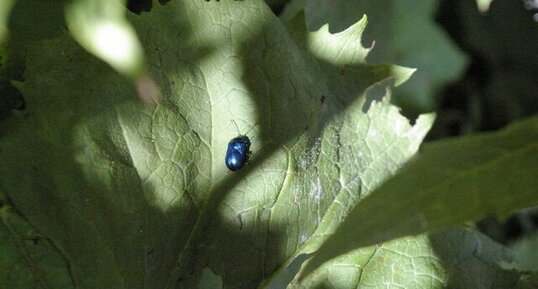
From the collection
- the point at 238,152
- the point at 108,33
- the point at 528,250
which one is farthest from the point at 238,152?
the point at 528,250

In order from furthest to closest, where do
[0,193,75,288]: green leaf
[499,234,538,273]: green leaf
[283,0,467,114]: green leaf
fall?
[499,234,538,273]: green leaf < [283,0,467,114]: green leaf < [0,193,75,288]: green leaf

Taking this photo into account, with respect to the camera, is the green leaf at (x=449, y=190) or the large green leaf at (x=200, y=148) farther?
the large green leaf at (x=200, y=148)

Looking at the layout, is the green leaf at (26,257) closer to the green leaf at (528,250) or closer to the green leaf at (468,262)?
the green leaf at (468,262)

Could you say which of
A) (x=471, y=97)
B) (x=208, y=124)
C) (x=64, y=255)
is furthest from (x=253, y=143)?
(x=471, y=97)

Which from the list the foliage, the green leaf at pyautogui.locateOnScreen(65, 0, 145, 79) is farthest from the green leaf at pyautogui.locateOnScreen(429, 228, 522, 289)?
the green leaf at pyautogui.locateOnScreen(65, 0, 145, 79)

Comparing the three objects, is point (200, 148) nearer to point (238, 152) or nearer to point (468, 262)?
point (238, 152)

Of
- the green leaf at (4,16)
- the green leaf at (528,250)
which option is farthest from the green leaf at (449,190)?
the green leaf at (528,250)

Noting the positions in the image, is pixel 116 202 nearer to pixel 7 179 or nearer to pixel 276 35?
pixel 7 179

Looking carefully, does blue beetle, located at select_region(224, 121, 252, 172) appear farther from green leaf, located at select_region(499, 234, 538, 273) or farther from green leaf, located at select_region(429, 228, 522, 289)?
green leaf, located at select_region(499, 234, 538, 273)
